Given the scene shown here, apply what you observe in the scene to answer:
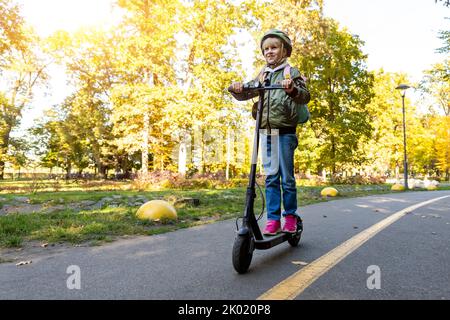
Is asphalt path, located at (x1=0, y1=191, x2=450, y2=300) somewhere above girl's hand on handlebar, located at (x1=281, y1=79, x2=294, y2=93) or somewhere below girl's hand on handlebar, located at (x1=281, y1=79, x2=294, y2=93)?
below

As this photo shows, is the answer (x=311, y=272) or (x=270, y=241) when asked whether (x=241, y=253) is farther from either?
(x=311, y=272)

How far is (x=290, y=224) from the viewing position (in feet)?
12.4

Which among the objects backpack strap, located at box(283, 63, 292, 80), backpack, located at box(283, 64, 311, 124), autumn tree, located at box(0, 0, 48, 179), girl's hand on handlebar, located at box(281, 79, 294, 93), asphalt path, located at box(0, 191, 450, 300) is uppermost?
autumn tree, located at box(0, 0, 48, 179)

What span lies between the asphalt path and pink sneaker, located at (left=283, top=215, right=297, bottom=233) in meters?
0.22

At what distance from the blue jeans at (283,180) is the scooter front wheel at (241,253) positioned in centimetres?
91

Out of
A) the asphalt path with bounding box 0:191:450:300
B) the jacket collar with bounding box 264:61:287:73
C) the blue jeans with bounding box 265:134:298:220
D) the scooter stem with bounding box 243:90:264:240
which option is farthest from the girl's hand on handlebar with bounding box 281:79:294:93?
the asphalt path with bounding box 0:191:450:300

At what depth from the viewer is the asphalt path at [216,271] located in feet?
7.89

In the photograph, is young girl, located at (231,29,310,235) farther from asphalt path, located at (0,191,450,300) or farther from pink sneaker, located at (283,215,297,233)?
asphalt path, located at (0,191,450,300)

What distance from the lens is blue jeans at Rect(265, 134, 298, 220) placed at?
374 centimetres

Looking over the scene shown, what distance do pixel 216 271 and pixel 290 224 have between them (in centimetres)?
117

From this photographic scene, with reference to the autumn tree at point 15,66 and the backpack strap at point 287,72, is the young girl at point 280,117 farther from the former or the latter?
the autumn tree at point 15,66

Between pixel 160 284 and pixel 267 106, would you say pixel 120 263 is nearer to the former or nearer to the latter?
pixel 160 284

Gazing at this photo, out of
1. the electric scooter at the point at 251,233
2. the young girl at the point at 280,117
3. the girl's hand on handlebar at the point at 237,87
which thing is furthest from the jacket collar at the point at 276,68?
the girl's hand on handlebar at the point at 237,87

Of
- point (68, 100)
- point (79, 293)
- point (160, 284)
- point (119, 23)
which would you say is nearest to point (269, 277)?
point (160, 284)
